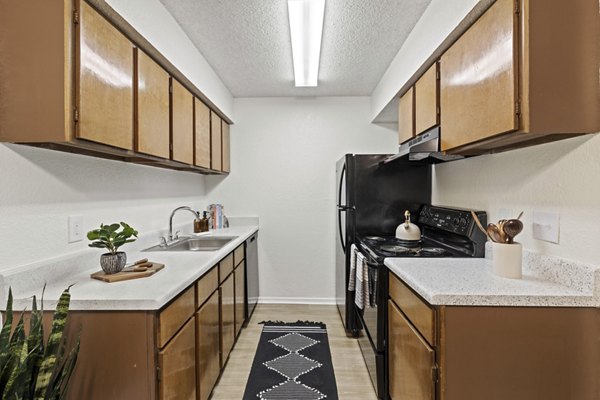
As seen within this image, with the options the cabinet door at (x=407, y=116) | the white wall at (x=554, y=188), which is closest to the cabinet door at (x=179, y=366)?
the white wall at (x=554, y=188)

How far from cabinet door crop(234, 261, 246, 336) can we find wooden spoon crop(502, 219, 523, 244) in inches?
76.6

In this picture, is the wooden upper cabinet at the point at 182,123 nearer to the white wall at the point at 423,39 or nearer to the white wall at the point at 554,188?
the white wall at the point at 423,39

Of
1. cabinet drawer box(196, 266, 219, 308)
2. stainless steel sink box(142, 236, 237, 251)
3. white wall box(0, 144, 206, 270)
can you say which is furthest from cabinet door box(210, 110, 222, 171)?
cabinet drawer box(196, 266, 219, 308)

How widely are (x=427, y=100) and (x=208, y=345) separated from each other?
2.05 meters

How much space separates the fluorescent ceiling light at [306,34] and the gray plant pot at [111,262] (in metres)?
1.66

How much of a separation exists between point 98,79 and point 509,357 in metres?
2.01

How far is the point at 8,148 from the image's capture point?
127 cm

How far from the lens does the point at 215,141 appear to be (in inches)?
122

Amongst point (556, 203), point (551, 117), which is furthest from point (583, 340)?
point (551, 117)

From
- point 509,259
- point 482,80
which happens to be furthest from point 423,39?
point 509,259

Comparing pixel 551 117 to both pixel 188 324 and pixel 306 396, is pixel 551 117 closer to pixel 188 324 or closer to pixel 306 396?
pixel 188 324

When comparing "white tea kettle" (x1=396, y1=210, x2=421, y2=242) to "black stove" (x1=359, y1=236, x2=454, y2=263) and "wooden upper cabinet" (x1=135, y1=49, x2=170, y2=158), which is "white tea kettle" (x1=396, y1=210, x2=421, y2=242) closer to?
"black stove" (x1=359, y1=236, x2=454, y2=263)

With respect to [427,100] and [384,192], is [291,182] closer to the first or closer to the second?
[384,192]

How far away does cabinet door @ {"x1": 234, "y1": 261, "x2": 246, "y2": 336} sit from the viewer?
2.64 metres
